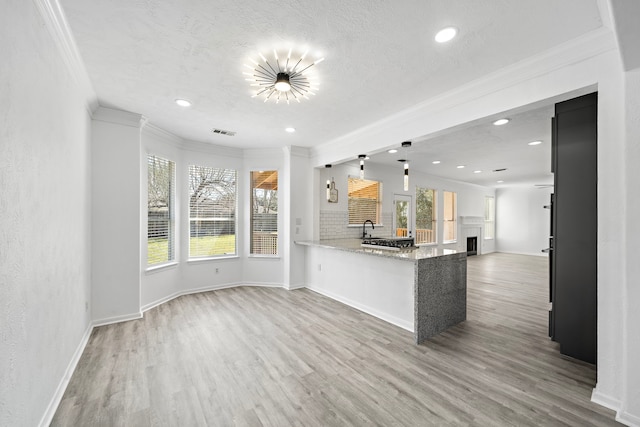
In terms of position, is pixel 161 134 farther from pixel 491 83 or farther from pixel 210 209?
pixel 491 83

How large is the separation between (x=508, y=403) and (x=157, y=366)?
296 cm

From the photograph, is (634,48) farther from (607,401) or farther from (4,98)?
(4,98)

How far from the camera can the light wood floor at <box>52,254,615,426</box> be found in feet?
6.11

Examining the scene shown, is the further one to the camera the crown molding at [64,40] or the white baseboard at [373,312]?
the white baseboard at [373,312]

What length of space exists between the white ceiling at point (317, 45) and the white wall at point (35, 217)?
462mm

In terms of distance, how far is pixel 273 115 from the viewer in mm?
3611

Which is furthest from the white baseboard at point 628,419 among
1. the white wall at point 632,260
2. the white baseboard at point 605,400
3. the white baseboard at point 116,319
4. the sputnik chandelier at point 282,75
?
the white baseboard at point 116,319

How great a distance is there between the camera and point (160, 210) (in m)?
4.38

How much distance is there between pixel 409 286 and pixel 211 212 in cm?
377

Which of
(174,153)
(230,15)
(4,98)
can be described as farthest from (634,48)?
(174,153)

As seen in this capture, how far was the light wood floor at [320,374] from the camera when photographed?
6.11ft

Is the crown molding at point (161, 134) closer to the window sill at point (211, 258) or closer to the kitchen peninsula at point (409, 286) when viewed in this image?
the window sill at point (211, 258)

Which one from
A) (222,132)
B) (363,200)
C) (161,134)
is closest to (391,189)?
(363,200)

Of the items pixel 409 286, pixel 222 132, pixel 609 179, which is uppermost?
pixel 222 132
